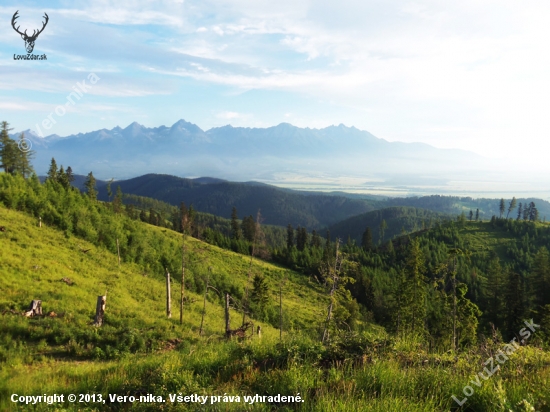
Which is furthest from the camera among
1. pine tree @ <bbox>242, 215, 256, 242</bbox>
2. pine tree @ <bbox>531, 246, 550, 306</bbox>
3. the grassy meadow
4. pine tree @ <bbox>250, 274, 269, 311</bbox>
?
pine tree @ <bbox>242, 215, 256, 242</bbox>

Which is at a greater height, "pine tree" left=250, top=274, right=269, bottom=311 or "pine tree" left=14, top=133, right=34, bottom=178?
"pine tree" left=14, top=133, right=34, bottom=178

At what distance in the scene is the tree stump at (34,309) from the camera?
13087 mm

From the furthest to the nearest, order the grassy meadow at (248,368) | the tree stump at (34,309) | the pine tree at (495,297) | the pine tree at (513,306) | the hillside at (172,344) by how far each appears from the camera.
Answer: the pine tree at (495,297), the pine tree at (513,306), the tree stump at (34,309), the hillside at (172,344), the grassy meadow at (248,368)

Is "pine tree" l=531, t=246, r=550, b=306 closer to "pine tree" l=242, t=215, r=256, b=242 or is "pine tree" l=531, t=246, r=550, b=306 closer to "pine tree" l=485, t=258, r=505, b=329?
"pine tree" l=485, t=258, r=505, b=329

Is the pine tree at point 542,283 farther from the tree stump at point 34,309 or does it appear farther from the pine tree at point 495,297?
the tree stump at point 34,309

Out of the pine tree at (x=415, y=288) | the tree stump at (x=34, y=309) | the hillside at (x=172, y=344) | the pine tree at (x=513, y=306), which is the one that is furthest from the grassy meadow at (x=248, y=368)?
the pine tree at (x=513, y=306)

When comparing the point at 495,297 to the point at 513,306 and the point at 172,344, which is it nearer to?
the point at 513,306

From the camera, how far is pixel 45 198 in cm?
3334

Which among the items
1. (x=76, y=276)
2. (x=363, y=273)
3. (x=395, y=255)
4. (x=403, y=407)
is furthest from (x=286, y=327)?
(x=395, y=255)

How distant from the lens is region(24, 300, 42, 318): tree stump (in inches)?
515

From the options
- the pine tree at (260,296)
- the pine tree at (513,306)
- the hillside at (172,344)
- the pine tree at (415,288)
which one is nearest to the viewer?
the hillside at (172,344)

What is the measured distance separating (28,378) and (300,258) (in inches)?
3200

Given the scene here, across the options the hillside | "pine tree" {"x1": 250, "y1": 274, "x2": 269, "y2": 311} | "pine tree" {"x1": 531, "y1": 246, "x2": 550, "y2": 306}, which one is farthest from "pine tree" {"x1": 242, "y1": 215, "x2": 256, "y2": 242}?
"pine tree" {"x1": 531, "y1": 246, "x2": 550, "y2": 306}

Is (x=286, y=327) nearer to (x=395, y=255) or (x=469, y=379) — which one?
(x=469, y=379)
